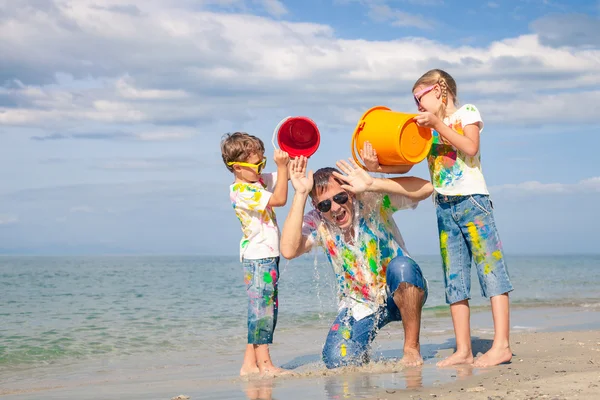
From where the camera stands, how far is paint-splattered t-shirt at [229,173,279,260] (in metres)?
4.65

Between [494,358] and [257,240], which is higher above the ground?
[257,240]

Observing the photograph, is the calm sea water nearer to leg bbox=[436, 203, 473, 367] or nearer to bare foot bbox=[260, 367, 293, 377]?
bare foot bbox=[260, 367, 293, 377]

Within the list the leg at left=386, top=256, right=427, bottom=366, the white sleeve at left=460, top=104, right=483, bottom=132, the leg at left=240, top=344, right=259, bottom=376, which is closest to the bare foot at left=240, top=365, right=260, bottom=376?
the leg at left=240, top=344, right=259, bottom=376

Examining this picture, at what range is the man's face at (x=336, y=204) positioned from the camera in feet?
14.5

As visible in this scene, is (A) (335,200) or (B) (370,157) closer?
(B) (370,157)

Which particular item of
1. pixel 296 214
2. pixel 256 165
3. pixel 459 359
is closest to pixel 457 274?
pixel 459 359

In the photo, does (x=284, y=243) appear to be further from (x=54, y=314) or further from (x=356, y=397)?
(x=54, y=314)

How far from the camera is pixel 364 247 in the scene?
454 centimetres

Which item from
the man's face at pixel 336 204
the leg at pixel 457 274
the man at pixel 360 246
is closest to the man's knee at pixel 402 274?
the man at pixel 360 246

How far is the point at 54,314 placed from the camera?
419 inches

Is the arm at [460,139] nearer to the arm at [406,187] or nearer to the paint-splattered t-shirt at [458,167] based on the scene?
the paint-splattered t-shirt at [458,167]

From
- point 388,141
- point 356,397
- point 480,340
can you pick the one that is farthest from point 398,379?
point 480,340

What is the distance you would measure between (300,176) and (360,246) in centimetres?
61

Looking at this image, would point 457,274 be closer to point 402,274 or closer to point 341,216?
point 402,274
